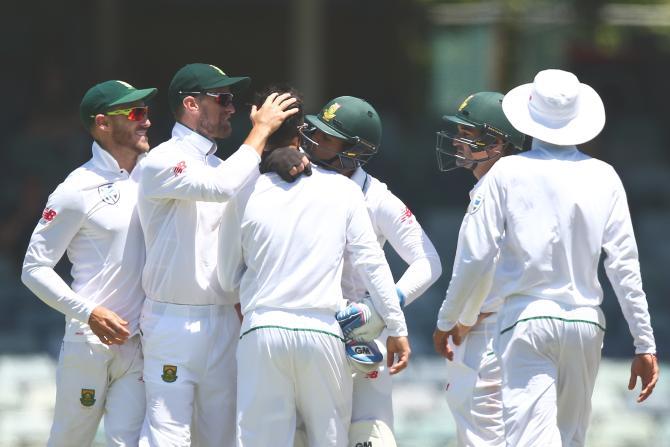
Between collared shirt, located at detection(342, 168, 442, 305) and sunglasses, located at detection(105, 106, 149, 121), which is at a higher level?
sunglasses, located at detection(105, 106, 149, 121)

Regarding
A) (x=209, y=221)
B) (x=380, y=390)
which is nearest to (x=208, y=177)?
(x=209, y=221)

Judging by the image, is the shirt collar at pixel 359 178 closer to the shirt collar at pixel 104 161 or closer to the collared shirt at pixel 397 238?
the collared shirt at pixel 397 238

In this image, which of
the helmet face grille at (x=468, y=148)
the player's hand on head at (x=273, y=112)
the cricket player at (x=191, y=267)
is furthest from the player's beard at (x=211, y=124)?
the helmet face grille at (x=468, y=148)

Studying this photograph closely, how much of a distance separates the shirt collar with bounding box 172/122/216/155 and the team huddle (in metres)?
0.01

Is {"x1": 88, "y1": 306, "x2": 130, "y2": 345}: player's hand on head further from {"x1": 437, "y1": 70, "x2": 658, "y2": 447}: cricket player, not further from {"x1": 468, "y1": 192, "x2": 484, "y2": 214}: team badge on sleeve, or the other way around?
{"x1": 468, "y1": 192, "x2": 484, "y2": 214}: team badge on sleeve

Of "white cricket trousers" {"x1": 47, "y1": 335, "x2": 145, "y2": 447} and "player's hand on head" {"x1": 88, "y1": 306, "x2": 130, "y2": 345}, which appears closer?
"player's hand on head" {"x1": 88, "y1": 306, "x2": 130, "y2": 345}

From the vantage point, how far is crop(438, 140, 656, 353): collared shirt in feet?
16.2

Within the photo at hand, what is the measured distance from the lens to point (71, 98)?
12.4 meters

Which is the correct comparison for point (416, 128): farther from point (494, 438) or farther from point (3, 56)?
point (494, 438)

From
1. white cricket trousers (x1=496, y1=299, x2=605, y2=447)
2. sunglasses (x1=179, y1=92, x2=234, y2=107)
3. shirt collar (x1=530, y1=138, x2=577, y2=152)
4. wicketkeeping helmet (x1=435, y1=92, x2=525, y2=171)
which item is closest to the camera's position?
white cricket trousers (x1=496, y1=299, x2=605, y2=447)

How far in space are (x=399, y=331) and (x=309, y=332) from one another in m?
0.35

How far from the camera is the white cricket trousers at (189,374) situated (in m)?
5.17

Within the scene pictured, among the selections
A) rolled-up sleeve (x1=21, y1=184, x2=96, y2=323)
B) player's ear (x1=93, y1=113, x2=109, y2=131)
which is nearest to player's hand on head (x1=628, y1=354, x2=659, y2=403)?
rolled-up sleeve (x1=21, y1=184, x2=96, y2=323)

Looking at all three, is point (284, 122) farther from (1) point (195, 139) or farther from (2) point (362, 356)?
(2) point (362, 356)
